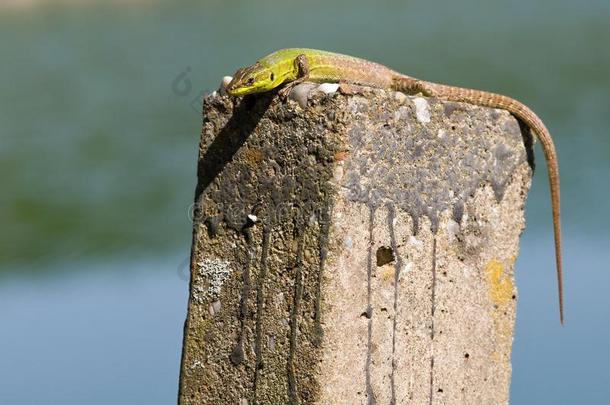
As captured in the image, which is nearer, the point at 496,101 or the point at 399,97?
the point at 399,97

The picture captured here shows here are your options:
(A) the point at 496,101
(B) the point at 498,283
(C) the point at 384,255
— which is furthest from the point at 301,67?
(B) the point at 498,283

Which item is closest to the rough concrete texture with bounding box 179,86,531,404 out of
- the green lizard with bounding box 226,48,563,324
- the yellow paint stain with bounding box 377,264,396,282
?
the yellow paint stain with bounding box 377,264,396,282

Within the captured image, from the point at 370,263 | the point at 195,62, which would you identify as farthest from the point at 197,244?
the point at 195,62

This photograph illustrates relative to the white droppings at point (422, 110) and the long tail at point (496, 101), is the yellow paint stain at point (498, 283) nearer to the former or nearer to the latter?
the long tail at point (496, 101)

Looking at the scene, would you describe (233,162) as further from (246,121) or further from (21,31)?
(21,31)

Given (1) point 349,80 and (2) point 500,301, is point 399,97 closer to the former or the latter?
(1) point 349,80
